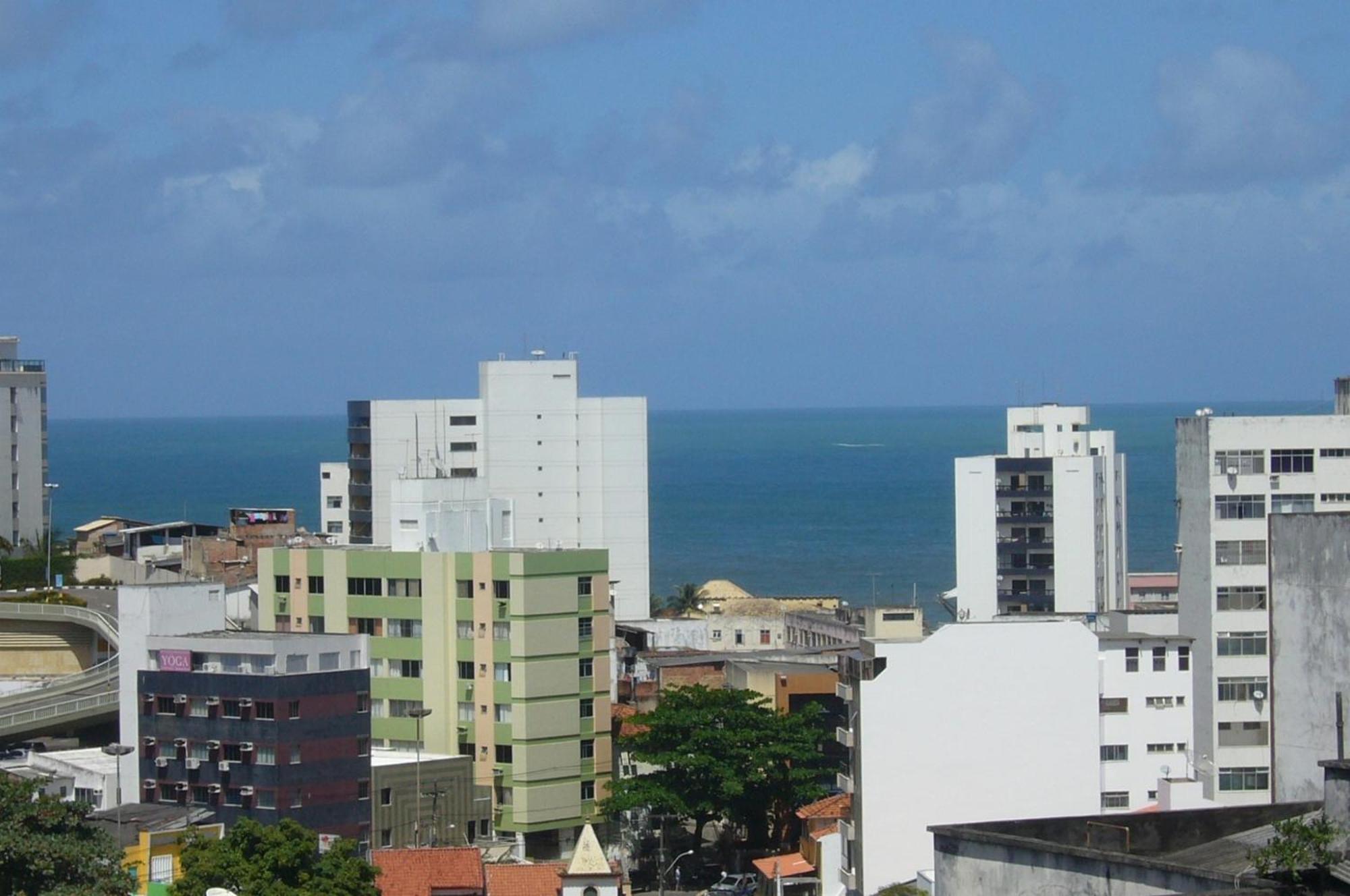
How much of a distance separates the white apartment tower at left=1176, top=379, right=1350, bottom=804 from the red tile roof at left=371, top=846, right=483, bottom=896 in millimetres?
18545

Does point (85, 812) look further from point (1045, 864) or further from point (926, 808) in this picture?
point (926, 808)

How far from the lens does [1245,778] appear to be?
5125 cm

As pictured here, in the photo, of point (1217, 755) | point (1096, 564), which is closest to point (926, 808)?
point (1217, 755)

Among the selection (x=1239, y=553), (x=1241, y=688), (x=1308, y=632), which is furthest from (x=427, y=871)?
(x=1239, y=553)

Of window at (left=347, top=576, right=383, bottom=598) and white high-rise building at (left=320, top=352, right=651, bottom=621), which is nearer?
window at (left=347, top=576, right=383, bottom=598)

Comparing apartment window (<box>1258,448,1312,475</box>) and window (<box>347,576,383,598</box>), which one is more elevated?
apartment window (<box>1258,448,1312,475</box>)

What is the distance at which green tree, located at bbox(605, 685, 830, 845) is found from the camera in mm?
52688

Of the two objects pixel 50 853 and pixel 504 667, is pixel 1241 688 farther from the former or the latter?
pixel 50 853

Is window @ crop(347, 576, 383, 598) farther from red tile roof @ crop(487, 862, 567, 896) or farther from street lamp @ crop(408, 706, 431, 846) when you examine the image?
red tile roof @ crop(487, 862, 567, 896)

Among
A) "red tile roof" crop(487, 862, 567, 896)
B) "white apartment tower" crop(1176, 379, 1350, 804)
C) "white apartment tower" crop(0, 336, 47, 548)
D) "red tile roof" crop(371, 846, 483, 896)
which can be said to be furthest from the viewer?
"white apartment tower" crop(0, 336, 47, 548)

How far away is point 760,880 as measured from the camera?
48.8 m

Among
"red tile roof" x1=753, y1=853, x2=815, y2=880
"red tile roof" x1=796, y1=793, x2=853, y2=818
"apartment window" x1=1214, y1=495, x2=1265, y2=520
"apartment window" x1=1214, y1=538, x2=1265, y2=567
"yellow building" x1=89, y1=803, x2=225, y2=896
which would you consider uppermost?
"apartment window" x1=1214, y1=495, x2=1265, y2=520

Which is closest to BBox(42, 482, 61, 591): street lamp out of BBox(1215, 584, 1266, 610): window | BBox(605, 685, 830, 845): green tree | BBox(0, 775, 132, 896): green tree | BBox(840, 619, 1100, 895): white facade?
BBox(605, 685, 830, 845): green tree

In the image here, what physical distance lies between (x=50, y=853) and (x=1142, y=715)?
2809cm
